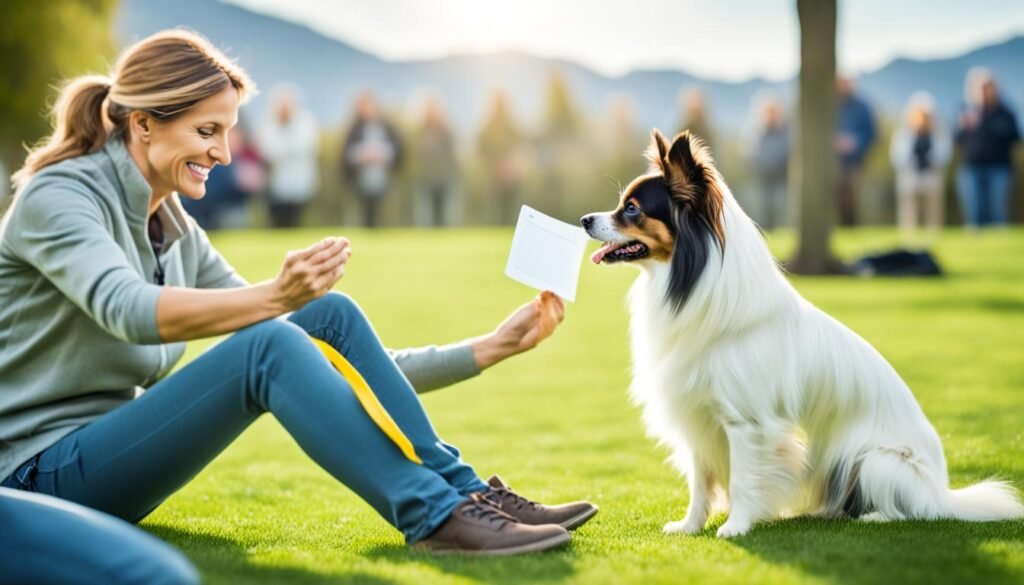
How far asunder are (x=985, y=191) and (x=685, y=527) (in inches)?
567

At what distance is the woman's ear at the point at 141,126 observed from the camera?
139 inches

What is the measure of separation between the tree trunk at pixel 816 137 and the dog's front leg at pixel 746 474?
931 cm

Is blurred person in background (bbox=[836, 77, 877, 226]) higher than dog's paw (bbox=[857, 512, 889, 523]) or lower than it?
higher

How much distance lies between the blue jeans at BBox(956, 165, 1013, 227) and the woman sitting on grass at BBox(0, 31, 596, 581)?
14.7 metres

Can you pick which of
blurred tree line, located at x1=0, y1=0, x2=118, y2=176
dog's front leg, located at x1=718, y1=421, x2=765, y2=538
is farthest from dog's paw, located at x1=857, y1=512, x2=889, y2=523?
blurred tree line, located at x1=0, y1=0, x2=118, y2=176

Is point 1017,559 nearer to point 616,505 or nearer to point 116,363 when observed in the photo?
point 616,505

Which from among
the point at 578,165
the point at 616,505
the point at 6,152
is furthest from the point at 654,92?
the point at 616,505

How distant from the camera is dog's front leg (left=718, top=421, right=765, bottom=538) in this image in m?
4.20

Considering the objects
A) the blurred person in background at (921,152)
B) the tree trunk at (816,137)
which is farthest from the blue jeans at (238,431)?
the blurred person in background at (921,152)

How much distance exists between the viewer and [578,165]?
26.1 m

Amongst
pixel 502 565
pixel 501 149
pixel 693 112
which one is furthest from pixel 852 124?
pixel 502 565

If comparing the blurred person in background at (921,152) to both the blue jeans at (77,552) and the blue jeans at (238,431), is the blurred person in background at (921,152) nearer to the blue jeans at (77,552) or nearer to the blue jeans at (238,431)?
the blue jeans at (238,431)

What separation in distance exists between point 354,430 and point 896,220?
2204cm

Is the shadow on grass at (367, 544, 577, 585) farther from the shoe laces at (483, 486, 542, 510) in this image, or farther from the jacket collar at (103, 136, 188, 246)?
the jacket collar at (103, 136, 188, 246)
